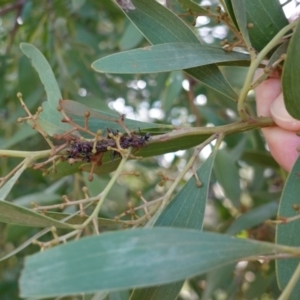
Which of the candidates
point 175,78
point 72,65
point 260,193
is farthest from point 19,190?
point 260,193

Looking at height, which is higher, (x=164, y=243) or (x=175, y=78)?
(x=164, y=243)

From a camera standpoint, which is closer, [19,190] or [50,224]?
[50,224]

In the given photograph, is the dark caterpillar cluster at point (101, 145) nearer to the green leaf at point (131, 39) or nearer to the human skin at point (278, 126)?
the human skin at point (278, 126)

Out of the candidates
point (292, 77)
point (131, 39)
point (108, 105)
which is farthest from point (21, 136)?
point (292, 77)

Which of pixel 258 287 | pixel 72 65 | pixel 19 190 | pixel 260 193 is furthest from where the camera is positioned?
pixel 19 190

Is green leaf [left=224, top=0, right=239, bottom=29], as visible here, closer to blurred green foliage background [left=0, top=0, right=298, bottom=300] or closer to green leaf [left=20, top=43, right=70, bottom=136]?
green leaf [left=20, top=43, right=70, bottom=136]

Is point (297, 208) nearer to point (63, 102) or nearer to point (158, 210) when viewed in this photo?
point (158, 210)

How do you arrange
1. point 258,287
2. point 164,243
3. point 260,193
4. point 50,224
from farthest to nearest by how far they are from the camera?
point 260,193 → point 258,287 → point 50,224 → point 164,243
